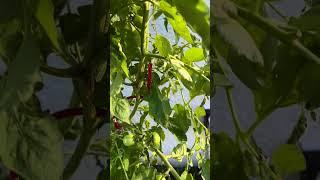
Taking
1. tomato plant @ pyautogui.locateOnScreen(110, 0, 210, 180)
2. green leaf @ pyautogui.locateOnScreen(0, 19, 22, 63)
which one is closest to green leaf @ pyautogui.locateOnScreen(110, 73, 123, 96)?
tomato plant @ pyautogui.locateOnScreen(110, 0, 210, 180)

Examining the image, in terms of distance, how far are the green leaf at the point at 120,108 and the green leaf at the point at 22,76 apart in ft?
0.39

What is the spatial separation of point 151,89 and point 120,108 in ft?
0.16

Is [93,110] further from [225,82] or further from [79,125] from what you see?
[225,82]

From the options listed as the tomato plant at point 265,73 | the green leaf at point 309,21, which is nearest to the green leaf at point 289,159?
the tomato plant at point 265,73

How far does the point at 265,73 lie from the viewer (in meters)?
0.45

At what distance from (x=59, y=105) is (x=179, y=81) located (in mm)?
149

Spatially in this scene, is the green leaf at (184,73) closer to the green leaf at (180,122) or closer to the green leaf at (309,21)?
the green leaf at (180,122)

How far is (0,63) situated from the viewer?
475 mm

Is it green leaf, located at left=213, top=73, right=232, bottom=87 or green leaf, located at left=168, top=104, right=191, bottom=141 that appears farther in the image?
green leaf, located at left=168, top=104, right=191, bottom=141

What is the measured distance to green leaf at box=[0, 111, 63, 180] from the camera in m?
0.43

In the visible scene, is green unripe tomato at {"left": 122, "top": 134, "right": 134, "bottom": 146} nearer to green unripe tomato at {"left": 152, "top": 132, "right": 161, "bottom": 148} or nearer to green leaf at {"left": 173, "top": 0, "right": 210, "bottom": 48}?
green unripe tomato at {"left": 152, "top": 132, "right": 161, "bottom": 148}

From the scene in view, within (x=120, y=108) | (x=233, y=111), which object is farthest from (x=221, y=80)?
(x=120, y=108)

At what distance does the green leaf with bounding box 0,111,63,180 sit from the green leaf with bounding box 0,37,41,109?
21mm

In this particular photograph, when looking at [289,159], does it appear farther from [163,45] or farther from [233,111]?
[163,45]
